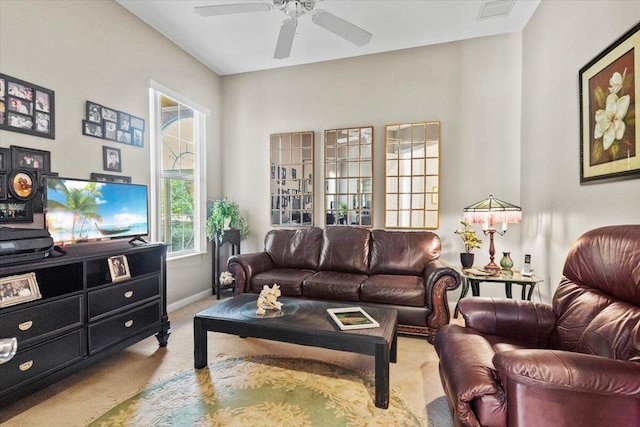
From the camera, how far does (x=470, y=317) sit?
190 cm

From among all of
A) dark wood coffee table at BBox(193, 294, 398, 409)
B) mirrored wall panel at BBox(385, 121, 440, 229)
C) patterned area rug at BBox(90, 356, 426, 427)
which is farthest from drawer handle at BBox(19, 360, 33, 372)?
mirrored wall panel at BBox(385, 121, 440, 229)

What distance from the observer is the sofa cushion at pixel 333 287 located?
3100 mm

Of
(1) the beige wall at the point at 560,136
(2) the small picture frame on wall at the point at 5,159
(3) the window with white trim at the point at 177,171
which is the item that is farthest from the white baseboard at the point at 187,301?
(1) the beige wall at the point at 560,136

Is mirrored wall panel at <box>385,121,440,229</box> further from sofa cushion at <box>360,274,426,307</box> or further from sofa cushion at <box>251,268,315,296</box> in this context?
sofa cushion at <box>251,268,315,296</box>

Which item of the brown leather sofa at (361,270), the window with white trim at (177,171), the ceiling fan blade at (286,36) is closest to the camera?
the ceiling fan blade at (286,36)

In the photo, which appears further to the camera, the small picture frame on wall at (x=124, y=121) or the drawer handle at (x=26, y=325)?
the small picture frame on wall at (x=124, y=121)

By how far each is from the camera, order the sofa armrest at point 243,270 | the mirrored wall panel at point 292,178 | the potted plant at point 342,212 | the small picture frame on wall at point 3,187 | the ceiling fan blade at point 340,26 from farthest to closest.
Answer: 1. the mirrored wall panel at point 292,178
2. the potted plant at point 342,212
3. the sofa armrest at point 243,270
4. the ceiling fan blade at point 340,26
5. the small picture frame on wall at point 3,187

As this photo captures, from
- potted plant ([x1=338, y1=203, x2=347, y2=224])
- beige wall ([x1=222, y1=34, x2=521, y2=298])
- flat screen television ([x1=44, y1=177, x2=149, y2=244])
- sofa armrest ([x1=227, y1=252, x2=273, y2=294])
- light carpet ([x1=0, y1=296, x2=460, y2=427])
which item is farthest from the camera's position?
potted plant ([x1=338, y1=203, x2=347, y2=224])

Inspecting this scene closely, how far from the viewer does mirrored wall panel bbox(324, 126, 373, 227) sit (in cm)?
411

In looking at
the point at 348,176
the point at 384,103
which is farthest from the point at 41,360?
the point at 384,103

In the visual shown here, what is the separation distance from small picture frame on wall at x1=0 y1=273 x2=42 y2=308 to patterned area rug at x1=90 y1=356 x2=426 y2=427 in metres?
0.82

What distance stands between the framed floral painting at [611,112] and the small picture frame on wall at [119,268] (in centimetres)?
340

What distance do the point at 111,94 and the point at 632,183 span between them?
4.05m

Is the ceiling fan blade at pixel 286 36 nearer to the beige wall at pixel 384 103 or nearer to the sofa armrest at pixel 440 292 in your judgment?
the beige wall at pixel 384 103
